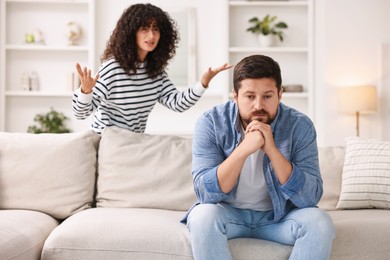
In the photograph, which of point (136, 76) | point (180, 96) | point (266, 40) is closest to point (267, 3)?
point (266, 40)

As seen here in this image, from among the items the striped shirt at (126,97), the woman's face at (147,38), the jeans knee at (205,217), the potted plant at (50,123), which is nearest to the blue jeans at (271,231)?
the jeans knee at (205,217)

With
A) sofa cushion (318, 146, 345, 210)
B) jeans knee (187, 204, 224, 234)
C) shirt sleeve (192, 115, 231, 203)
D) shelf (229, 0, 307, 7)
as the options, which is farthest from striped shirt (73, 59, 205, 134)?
shelf (229, 0, 307, 7)

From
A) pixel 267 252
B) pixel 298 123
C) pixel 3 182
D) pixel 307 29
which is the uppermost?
pixel 307 29

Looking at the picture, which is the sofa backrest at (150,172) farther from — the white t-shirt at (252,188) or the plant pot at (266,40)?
the plant pot at (266,40)

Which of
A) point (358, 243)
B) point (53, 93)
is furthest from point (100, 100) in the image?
point (53, 93)

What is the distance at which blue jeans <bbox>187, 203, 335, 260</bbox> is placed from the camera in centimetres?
212

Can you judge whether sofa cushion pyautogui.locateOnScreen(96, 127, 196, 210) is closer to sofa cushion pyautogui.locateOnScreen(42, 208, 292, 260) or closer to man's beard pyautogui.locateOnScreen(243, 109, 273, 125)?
sofa cushion pyautogui.locateOnScreen(42, 208, 292, 260)

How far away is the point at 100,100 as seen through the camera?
3193 mm

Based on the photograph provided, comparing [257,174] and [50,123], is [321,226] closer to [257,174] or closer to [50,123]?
[257,174]

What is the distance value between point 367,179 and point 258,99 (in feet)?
2.89

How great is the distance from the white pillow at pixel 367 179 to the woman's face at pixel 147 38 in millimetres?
1126

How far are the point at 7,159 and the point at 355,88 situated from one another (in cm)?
385

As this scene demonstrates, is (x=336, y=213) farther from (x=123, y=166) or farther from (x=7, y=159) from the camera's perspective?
(x=7, y=159)

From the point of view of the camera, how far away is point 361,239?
2363 millimetres
